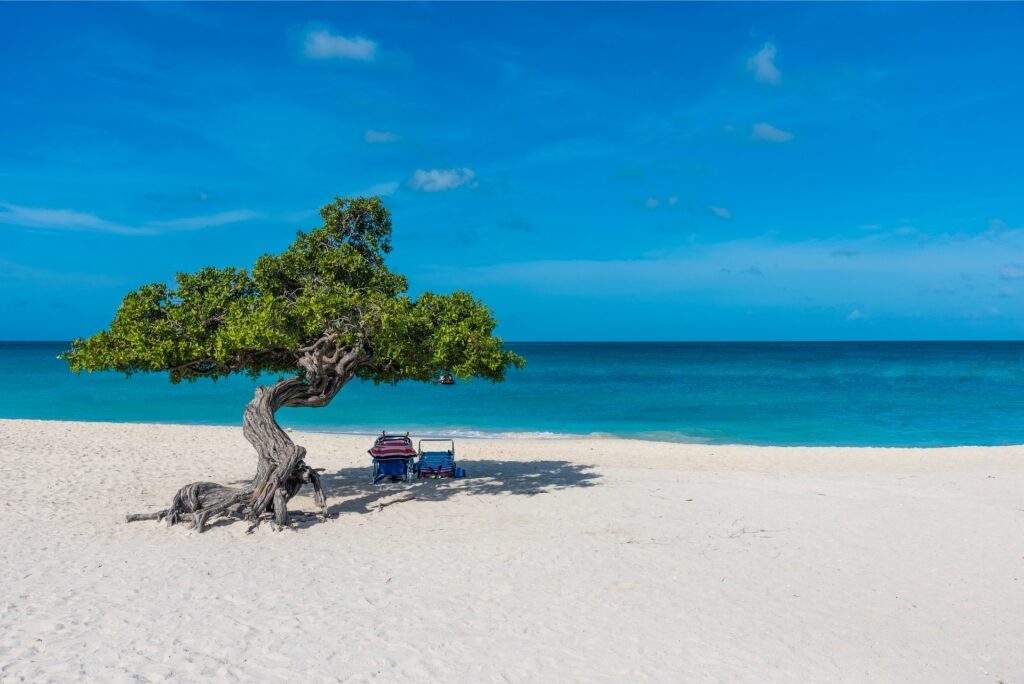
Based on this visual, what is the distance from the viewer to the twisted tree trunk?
12.6 meters

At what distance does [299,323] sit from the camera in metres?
12.9

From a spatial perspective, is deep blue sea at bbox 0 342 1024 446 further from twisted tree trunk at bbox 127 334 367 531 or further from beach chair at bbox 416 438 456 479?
twisted tree trunk at bbox 127 334 367 531

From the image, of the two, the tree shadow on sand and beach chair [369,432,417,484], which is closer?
the tree shadow on sand

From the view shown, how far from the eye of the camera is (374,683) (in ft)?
22.1

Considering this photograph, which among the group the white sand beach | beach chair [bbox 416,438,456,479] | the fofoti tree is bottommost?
the white sand beach

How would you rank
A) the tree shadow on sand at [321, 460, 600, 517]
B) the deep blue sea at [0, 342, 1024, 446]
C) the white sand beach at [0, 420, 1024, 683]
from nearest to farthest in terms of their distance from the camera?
1. the white sand beach at [0, 420, 1024, 683]
2. the tree shadow on sand at [321, 460, 600, 517]
3. the deep blue sea at [0, 342, 1024, 446]

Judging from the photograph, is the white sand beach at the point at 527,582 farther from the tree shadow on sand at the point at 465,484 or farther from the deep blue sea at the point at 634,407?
the deep blue sea at the point at 634,407

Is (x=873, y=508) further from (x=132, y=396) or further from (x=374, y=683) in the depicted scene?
(x=132, y=396)

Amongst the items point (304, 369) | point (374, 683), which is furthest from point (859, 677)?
point (304, 369)

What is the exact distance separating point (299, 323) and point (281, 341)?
1.99 feet

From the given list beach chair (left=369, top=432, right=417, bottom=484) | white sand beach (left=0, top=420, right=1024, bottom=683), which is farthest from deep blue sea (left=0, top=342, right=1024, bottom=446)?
white sand beach (left=0, top=420, right=1024, bottom=683)

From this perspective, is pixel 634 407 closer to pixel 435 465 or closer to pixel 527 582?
pixel 435 465

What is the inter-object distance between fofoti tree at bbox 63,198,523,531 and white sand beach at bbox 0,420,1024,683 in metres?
1.08

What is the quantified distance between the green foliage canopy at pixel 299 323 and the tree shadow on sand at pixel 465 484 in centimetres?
285
